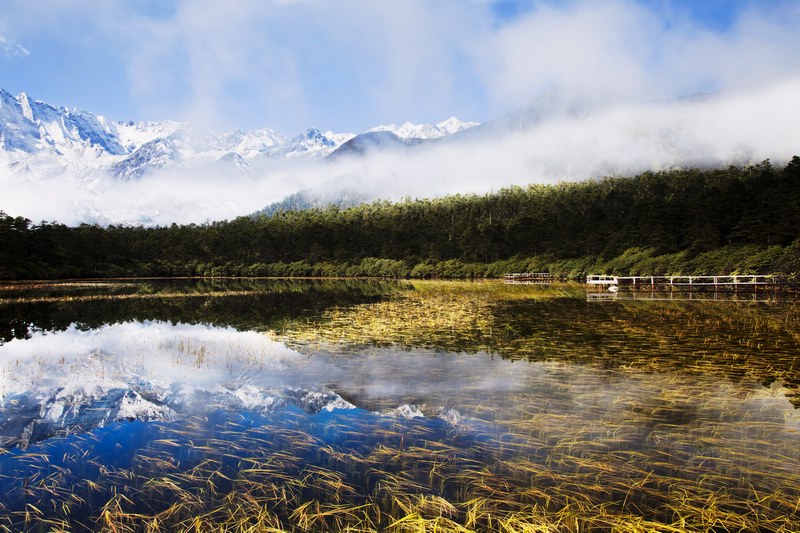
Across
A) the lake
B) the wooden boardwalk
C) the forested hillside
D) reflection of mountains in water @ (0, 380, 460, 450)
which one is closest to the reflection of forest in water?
the lake

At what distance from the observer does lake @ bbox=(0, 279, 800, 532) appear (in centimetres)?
452

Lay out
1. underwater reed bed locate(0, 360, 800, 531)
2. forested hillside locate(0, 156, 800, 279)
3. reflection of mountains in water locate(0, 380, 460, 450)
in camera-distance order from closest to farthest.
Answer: underwater reed bed locate(0, 360, 800, 531), reflection of mountains in water locate(0, 380, 460, 450), forested hillside locate(0, 156, 800, 279)

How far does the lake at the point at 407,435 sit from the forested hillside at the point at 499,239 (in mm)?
35346

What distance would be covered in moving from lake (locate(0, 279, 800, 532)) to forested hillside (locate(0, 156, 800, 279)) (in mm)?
35346

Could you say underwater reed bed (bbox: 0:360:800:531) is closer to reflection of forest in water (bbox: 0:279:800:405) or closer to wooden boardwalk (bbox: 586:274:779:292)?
reflection of forest in water (bbox: 0:279:800:405)

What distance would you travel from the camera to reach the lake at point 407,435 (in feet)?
14.8

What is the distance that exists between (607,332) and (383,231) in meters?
101

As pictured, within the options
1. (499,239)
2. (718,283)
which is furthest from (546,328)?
(499,239)

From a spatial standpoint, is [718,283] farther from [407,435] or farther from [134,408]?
[134,408]

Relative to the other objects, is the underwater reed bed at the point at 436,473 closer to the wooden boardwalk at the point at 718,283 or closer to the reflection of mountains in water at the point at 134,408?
the reflection of mountains in water at the point at 134,408

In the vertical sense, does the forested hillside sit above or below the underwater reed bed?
above

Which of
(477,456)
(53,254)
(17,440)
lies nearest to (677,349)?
(477,456)

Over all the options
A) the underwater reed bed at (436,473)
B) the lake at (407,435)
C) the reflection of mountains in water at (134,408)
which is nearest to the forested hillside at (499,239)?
the lake at (407,435)

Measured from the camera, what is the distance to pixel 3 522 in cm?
439
